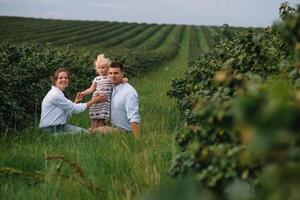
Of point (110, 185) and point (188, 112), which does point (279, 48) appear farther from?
point (110, 185)

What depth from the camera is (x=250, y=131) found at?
0.97m

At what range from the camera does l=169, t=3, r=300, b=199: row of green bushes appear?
3.17ft

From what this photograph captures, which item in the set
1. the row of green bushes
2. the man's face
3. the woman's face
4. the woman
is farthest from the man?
the row of green bushes

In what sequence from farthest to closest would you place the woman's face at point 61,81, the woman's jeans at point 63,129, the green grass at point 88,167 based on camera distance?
1. the woman's face at point 61,81
2. the woman's jeans at point 63,129
3. the green grass at point 88,167

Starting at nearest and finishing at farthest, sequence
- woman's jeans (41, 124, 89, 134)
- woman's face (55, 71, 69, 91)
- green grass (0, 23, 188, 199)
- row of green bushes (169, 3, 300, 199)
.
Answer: row of green bushes (169, 3, 300, 199), green grass (0, 23, 188, 199), woman's jeans (41, 124, 89, 134), woman's face (55, 71, 69, 91)

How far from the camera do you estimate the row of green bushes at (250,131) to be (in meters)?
0.96

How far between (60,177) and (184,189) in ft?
9.41

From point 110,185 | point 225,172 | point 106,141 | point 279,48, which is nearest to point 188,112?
point 106,141

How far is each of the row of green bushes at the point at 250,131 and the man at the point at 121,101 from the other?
2693 millimetres

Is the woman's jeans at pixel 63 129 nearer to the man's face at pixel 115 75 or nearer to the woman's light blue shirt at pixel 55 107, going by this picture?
the woman's light blue shirt at pixel 55 107

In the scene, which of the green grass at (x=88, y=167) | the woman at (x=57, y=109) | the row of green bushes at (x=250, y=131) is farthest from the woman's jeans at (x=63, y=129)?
the row of green bushes at (x=250, y=131)

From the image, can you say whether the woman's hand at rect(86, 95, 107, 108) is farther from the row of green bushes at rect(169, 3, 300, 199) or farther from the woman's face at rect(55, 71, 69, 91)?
the row of green bushes at rect(169, 3, 300, 199)

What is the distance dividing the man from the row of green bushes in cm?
269

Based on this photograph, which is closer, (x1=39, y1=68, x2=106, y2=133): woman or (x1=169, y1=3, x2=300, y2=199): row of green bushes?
(x1=169, y1=3, x2=300, y2=199): row of green bushes
